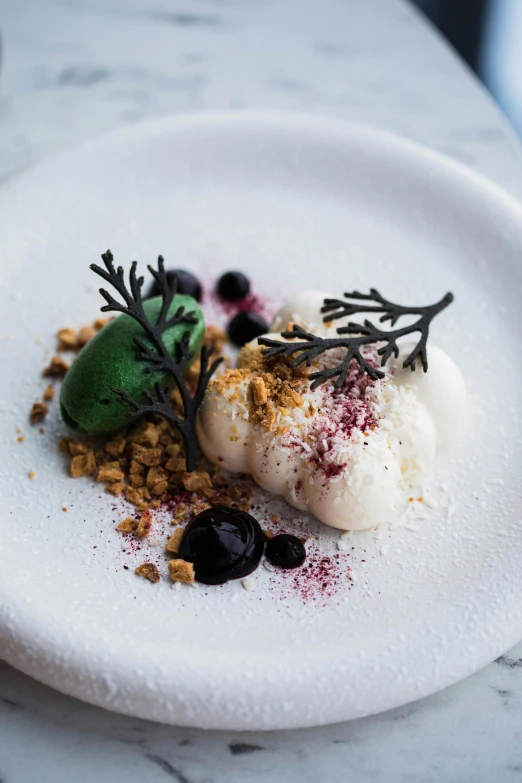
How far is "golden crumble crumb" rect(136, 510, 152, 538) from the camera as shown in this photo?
1.64 metres

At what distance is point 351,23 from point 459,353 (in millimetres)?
1517

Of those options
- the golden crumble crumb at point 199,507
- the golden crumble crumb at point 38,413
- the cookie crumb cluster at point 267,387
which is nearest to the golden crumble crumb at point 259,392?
the cookie crumb cluster at point 267,387

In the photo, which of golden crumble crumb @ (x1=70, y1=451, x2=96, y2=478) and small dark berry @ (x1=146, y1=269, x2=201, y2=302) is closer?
golden crumble crumb @ (x1=70, y1=451, x2=96, y2=478)

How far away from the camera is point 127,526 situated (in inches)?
65.1

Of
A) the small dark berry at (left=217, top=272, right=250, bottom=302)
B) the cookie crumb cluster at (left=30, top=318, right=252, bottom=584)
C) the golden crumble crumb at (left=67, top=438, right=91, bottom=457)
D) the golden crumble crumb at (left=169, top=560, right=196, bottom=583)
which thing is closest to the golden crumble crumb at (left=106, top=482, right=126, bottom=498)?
the cookie crumb cluster at (left=30, top=318, right=252, bottom=584)

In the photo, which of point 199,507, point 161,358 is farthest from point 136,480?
point 161,358

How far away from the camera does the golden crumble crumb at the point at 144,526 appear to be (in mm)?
1643

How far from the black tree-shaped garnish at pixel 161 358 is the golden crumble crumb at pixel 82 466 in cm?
13

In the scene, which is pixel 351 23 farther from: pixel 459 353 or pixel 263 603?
pixel 263 603

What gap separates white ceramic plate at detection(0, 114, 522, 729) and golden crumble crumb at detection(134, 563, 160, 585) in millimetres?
22

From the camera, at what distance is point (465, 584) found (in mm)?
1554

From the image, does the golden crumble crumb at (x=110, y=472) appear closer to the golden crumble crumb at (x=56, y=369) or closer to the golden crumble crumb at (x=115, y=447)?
the golden crumble crumb at (x=115, y=447)

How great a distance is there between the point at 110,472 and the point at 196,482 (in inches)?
6.7

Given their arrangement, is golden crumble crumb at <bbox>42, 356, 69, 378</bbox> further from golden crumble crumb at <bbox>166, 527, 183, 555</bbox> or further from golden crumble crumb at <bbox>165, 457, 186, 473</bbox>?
golden crumble crumb at <bbox>166, 527, 183, 555</bbox>
